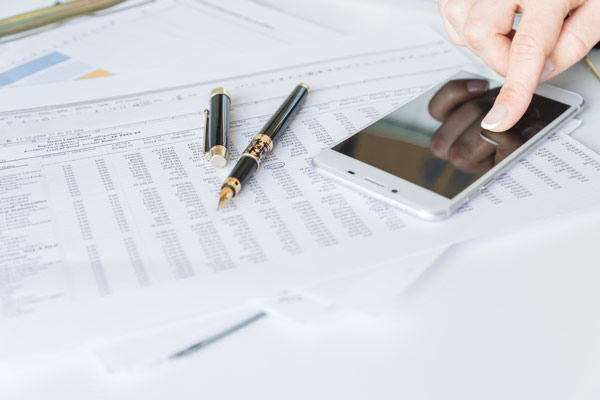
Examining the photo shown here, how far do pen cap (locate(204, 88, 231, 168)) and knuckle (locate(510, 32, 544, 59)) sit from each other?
29cm

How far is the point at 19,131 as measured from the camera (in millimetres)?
583

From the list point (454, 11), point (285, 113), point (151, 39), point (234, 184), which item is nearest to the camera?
point (234, 184)

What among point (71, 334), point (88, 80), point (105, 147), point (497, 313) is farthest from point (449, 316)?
point (88, 80)

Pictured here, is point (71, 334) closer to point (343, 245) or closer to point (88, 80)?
point (343, 245)

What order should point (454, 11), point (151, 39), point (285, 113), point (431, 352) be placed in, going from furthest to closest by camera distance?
point (151, 39) → point (454, 11) → point (285, 113) → point (431, 352)

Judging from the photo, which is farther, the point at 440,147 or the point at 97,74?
the point at 97,74

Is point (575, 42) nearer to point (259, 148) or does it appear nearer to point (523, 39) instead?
point (523, 39)

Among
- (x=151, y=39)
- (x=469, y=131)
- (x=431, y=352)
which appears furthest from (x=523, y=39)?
(x=151, y=39)

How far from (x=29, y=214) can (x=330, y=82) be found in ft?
1.17

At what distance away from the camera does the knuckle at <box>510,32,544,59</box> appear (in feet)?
1.90

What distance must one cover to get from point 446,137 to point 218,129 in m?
0.22

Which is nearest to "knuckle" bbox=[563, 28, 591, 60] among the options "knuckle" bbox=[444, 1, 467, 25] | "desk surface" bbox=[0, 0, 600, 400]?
"knuckle" bbox=[444, 1, 467, 25]

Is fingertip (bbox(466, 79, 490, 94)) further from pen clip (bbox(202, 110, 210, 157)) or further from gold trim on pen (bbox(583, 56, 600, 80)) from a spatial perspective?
pen clip (bbox(202, 110, 210, 157))

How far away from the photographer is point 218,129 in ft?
1.86
